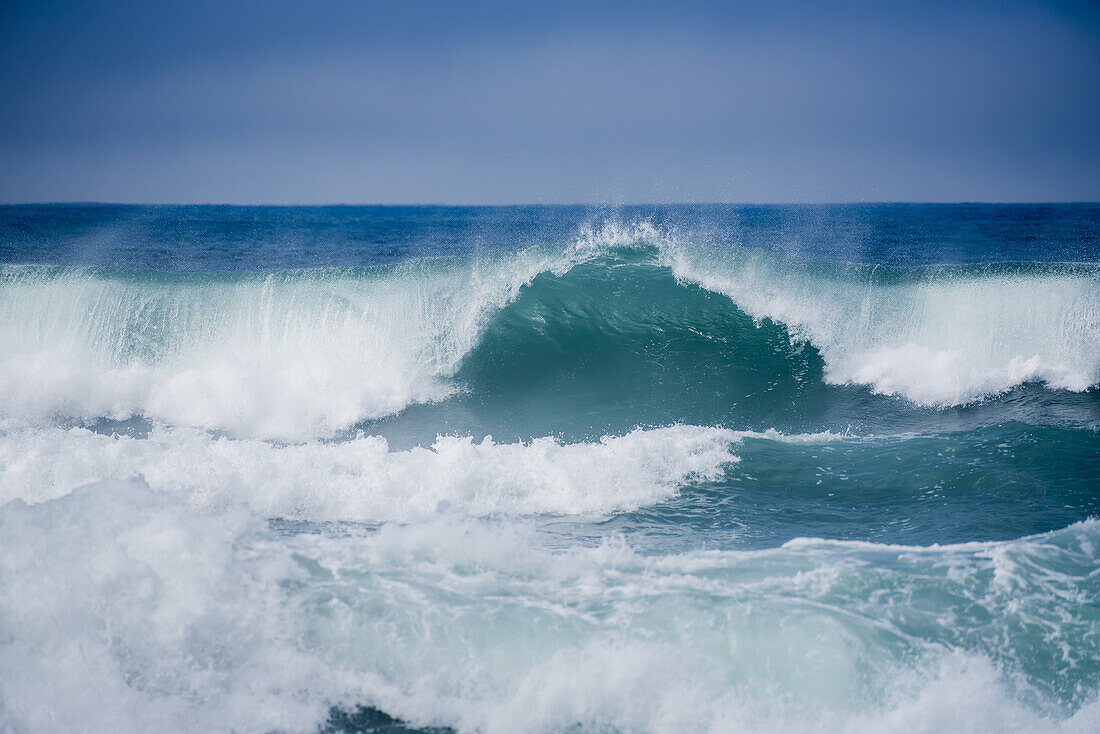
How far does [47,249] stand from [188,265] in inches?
258

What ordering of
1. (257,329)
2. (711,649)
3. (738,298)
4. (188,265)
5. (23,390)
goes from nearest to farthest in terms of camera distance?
(711,649), (23,390), (257,329), (738,298), (188,265)

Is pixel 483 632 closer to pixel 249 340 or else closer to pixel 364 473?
pixel 364 473

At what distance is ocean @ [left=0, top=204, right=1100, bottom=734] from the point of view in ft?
14.7

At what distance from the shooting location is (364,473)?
757cm

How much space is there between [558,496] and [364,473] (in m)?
1.97

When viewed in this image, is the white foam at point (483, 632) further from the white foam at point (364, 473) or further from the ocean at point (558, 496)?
the white foam at point (364, 473)

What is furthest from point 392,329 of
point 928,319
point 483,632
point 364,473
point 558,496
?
point 928,319

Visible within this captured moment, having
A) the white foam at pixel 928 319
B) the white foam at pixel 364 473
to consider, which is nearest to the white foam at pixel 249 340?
the white foam at pixel 364 473

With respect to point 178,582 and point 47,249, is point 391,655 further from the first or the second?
point 47,249

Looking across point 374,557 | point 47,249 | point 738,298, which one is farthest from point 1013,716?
point 47,249

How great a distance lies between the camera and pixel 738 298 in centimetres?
1376

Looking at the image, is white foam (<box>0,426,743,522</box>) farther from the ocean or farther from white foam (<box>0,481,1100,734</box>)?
white foam (<box>0,481,1100,734</box>)

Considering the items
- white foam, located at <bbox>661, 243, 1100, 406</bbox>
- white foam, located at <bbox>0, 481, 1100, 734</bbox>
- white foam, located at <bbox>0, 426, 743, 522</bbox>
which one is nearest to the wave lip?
white foam, located at <bbox>661, 243, 1100, 406</bbox>

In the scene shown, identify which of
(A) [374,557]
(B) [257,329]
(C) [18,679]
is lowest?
(C) [18,679]
